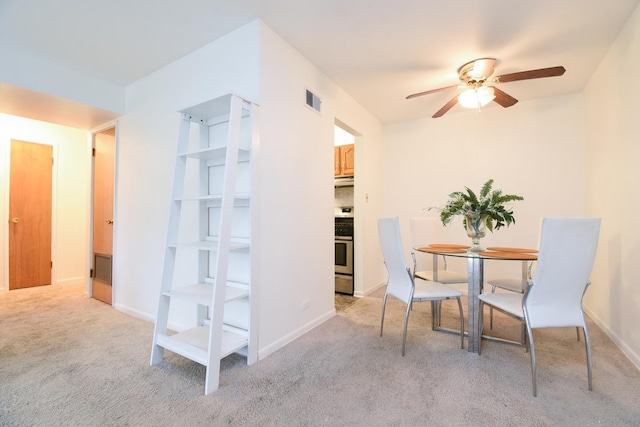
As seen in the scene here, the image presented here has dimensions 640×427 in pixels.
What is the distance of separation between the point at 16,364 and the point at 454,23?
4008 mm

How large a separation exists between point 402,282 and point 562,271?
3.35 ft

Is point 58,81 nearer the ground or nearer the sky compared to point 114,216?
nearer the sky

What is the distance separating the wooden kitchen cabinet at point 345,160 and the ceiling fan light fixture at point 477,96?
170 cm

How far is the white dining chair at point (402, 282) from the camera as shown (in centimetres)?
226

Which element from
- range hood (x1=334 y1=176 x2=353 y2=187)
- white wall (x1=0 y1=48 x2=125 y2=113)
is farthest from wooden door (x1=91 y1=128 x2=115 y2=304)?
range hood (x1=334 y1=176 x2=353 y2=187)

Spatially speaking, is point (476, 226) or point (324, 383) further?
point (476, 226)

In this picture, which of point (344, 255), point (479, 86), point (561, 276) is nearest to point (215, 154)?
point (344, 255)

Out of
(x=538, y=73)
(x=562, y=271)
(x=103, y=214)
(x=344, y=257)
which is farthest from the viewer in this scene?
(x=344, y=257)

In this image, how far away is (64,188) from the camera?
15.0 feet

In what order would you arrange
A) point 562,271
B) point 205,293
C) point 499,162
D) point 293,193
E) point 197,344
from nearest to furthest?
point 562,271 → point 197,344 → point 205,293 → point 293,193 → point 499,162

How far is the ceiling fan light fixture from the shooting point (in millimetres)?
2773

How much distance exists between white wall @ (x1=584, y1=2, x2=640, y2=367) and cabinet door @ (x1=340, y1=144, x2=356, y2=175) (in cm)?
268

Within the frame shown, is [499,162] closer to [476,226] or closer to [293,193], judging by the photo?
[476,226]

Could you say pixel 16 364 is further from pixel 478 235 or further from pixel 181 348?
pixel 478 235
